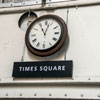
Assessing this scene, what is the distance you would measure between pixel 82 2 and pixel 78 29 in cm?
24

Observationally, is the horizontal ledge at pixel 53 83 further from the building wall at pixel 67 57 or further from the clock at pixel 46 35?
the clock at pixel 46 35

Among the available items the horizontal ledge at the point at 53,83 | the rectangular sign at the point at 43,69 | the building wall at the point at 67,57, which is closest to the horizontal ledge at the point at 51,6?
the building wall at the point at 67,57

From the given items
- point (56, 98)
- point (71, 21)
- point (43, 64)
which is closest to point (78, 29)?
point (71, 21)

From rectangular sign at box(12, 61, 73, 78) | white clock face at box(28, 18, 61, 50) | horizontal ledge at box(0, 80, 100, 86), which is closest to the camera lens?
horizontal ledge at box(0, 80, 100, 86)

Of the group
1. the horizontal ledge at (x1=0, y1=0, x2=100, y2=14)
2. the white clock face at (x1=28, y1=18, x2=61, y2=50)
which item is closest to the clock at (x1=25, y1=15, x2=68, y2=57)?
the white clock face at (x1=28, y1=18, x2=61, y2=50)

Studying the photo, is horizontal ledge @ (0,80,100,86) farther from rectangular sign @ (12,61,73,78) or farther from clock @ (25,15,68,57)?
clock @ (25,15,68,57)

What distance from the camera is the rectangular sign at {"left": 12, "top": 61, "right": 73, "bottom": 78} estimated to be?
2.33 m

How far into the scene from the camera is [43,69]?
239cm

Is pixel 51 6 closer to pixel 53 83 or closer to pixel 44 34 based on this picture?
pixel 44 34

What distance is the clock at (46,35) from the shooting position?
7.93 ft

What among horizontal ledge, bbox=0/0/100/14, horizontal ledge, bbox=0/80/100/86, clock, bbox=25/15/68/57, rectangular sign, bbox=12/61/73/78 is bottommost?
horizontal ledge, bbox=0/80/100/86

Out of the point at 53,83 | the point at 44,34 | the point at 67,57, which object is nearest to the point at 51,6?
the point at 44,34

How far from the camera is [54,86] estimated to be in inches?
91.0

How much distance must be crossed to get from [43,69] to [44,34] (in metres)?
0.30
